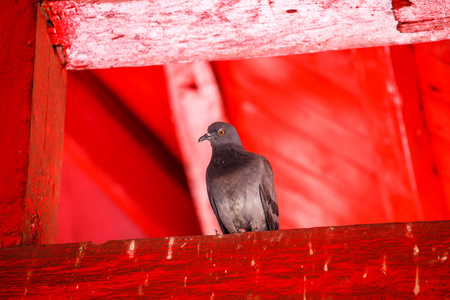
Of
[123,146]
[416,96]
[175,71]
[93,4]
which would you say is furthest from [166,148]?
[93,4]

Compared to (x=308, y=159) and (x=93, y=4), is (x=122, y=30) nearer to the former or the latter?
(x=93, y=4)

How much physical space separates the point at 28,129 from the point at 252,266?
3.19 feet

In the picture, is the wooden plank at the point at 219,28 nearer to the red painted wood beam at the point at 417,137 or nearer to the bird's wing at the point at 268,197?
the bird's wing at the point at 268,197

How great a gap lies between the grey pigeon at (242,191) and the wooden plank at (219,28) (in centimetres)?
69

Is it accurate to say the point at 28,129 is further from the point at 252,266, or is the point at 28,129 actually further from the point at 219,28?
the point at 252,266

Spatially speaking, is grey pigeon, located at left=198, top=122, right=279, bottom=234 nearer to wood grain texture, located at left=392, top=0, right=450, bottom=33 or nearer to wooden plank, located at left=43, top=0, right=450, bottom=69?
wooden plank, located at left=43, top=0, right=450, bottom=69

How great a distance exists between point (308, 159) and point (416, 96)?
3.18 feet

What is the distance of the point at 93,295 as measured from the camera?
1723mm

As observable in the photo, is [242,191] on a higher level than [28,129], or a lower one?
lower

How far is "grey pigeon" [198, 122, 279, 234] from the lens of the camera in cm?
281

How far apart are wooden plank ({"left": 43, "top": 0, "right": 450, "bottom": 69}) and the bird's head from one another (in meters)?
0.80

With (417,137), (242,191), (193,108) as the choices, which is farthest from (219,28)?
(417,137)

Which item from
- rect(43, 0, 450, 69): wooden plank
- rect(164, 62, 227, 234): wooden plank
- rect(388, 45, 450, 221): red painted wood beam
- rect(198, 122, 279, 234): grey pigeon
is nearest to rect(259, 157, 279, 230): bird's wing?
rect(198, 122, 279, 234): grey pigeon

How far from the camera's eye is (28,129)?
1.98 meters
